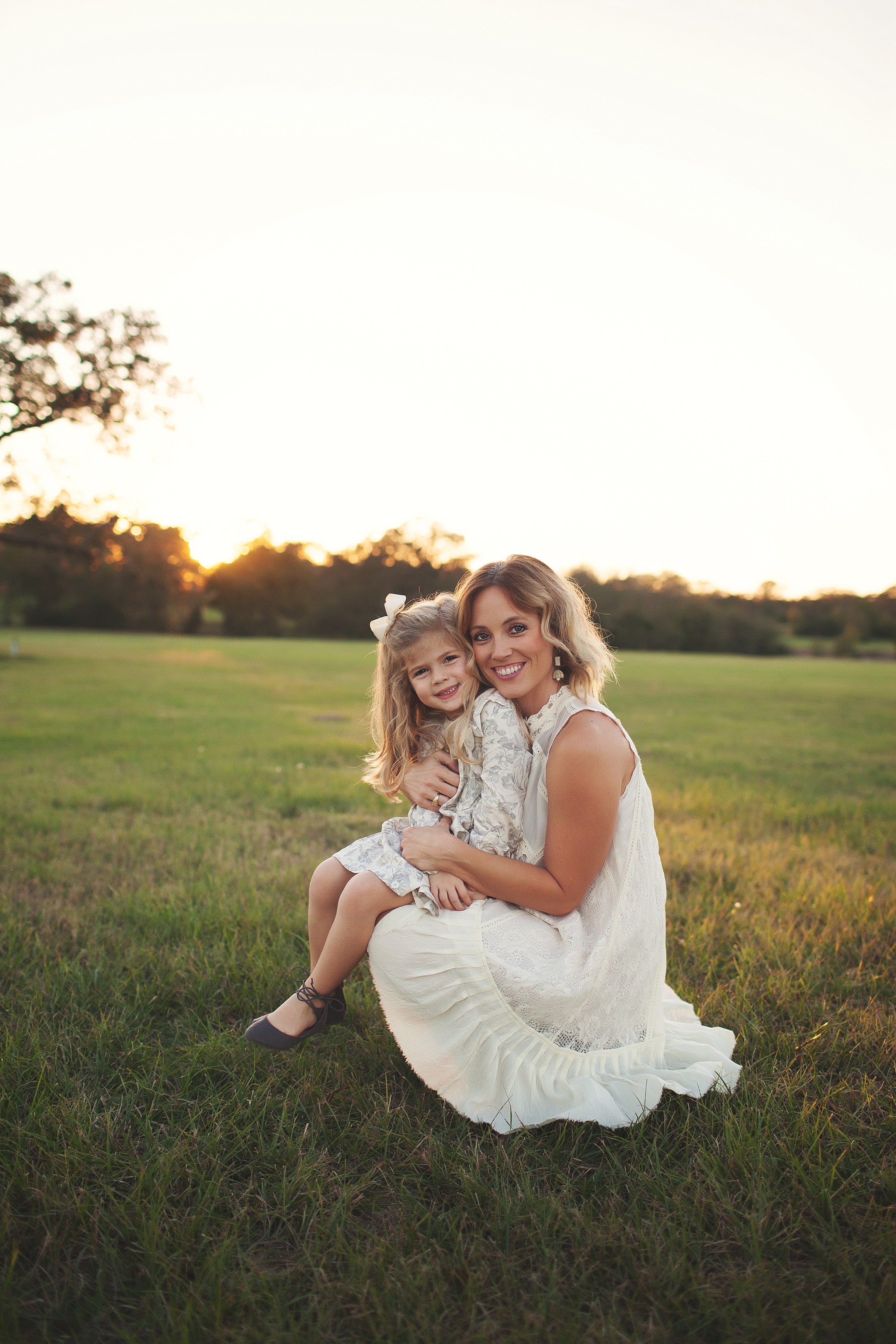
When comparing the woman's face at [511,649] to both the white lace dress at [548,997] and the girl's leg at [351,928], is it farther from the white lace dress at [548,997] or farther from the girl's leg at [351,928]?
the girl's leg at [351,928]

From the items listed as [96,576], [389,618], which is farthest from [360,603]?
[389,618]

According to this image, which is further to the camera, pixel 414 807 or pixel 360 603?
pixel 360 603

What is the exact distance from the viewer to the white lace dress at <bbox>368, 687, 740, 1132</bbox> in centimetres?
234

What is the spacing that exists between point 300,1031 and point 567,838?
4.04 ft

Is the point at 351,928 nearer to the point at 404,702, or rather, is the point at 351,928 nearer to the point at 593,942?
the point at 593,942

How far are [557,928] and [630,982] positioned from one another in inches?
12.1

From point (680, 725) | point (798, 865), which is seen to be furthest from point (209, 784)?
point (680, 725)

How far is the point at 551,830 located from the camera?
2.41m

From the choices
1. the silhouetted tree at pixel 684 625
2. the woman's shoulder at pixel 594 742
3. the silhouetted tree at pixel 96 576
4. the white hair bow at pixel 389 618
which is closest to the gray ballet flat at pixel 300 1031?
the woman's shoulder at pixel 594 742

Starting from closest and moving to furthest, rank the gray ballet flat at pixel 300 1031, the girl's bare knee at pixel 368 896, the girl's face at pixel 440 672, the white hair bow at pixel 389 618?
the girl's bare knee at pixel 368 896
the gray ballet flat at pixel 300 1031
the girl's face at pixel 440 672
the white hair bow at pixel 389 618

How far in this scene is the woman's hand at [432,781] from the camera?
2.74m

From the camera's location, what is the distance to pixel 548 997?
91.6 inches

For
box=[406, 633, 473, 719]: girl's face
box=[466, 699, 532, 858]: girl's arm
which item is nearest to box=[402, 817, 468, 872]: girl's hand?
box=[466, 699, 532, 858]: girl's arm

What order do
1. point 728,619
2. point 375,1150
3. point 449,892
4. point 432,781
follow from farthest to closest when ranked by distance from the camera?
1. point 728,619
2. point 432,781
3. point 449,892
4. point 375,1150
